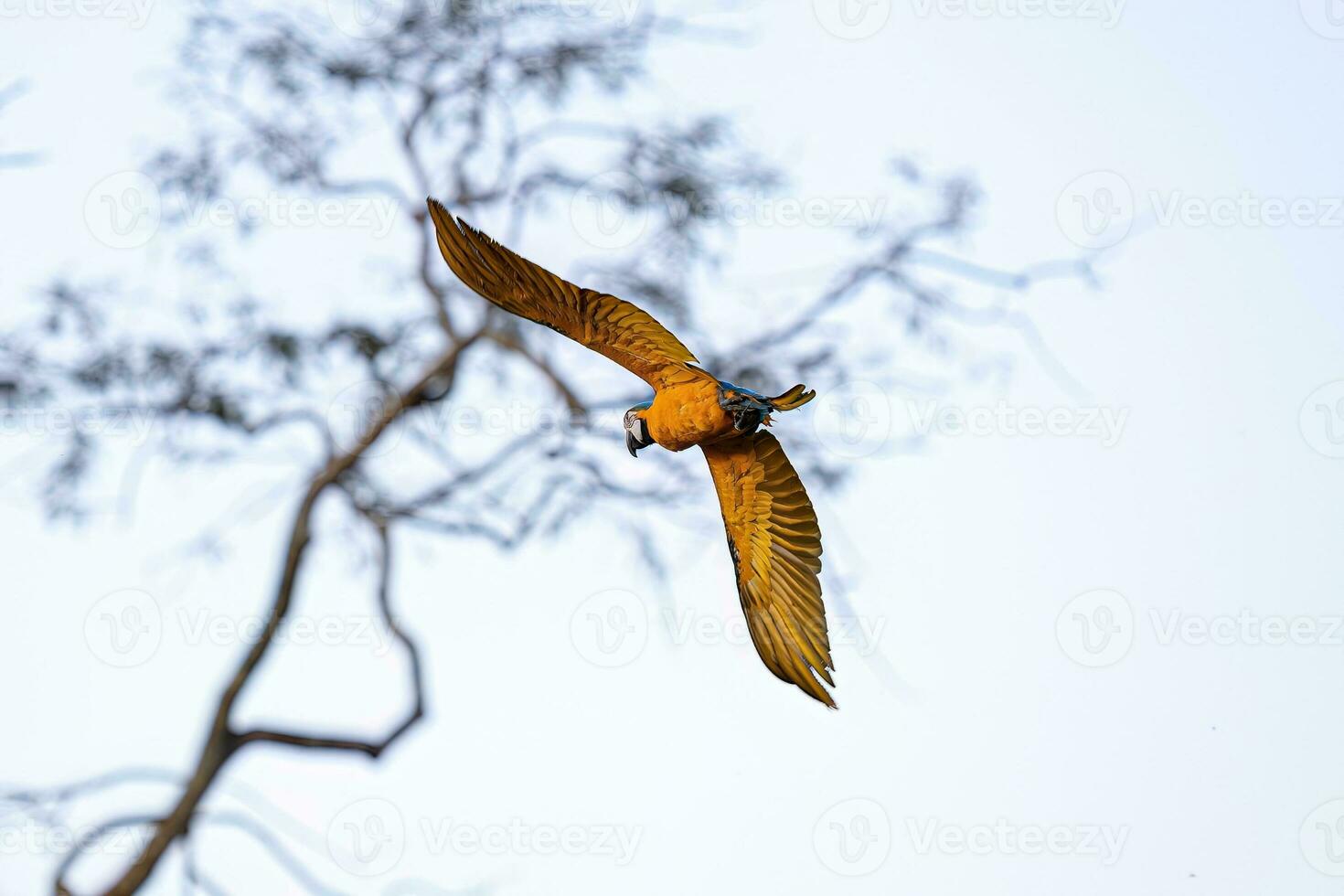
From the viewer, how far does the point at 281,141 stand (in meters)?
5.46

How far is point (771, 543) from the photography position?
8.54 ft

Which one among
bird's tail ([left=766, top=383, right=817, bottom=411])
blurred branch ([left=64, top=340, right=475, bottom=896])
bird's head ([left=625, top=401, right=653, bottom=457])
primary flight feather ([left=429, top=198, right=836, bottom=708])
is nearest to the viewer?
bird's tail ([left=766, top=383, right=817, bottom=411])

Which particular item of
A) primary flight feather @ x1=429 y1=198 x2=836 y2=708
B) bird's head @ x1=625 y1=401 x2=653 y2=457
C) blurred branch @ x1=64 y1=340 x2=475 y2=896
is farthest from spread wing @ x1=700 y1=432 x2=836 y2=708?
blurred branch @ x1=64 y1=340 x2=475 y2=896

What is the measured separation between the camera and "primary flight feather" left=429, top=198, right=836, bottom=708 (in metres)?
2.43

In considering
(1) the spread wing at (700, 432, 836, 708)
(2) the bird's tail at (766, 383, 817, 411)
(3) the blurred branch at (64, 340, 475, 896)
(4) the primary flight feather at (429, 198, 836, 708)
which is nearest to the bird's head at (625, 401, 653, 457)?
(4) the primary flight feather at (429, 198, 836, 708)

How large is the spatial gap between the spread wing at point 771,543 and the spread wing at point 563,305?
191 mm

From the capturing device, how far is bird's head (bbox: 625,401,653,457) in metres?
2.57

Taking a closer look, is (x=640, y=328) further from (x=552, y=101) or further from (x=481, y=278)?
(x=552, y=101)

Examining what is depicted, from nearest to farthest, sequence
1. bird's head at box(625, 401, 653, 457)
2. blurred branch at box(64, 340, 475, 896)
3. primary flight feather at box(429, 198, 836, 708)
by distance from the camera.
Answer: primary flight feather at box(429, 198, 836, 708) < bird's head at box(625, 401, 653, 457) < blurred branch at box(64, 340, 475, 896)

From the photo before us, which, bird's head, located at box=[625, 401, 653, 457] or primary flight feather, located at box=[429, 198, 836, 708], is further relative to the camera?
bird's head, located at box=[625, 401, 653, 457]

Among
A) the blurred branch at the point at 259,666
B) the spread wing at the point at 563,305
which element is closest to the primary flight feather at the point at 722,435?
the spread wing at the point at 563,305

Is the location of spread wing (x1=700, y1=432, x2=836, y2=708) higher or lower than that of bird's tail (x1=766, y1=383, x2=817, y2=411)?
lower

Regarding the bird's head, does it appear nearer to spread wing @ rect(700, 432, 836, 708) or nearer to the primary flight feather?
the primary flight feather

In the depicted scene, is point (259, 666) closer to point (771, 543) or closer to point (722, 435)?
point (771, 543)
